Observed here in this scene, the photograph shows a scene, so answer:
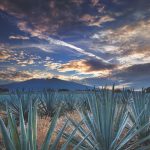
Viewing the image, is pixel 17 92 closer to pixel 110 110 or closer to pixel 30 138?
pixel 110 110

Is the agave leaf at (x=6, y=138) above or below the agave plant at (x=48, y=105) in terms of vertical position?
below

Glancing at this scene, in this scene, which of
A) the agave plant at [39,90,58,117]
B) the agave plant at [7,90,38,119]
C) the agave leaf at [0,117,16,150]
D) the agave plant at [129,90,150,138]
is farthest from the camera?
the agave plant at [39,90,58,117]

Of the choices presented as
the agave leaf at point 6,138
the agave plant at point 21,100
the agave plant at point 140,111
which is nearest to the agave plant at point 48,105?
the agave plant at point 21,100

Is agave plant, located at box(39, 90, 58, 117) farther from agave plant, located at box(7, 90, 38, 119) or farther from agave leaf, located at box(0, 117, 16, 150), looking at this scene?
agave leaf, located at box(0, 117, 16, 150)

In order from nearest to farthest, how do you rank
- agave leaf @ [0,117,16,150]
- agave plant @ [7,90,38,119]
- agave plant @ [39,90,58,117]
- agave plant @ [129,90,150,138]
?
1. agave leaf @ [0,117,16,150]
2. agave plant @ [129,90,150,138]
3. agave plant @ [7,90,38,119]
4. agave plant @ [39,90,58,117]

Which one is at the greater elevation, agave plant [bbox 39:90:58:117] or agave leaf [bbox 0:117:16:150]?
agave plant [bbox 39:90:58:117]

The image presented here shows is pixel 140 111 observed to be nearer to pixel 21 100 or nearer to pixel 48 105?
pixel 21 100

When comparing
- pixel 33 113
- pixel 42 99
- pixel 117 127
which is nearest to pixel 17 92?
pixel 42 99

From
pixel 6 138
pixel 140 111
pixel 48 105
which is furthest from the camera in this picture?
pixel 48 105

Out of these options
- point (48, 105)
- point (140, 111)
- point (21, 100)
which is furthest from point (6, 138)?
point (48, 105)

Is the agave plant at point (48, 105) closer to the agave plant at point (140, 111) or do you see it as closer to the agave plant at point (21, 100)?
the agave plant at point (21, 100)

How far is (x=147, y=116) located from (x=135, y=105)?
308 mm

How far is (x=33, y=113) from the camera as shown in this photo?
284cm

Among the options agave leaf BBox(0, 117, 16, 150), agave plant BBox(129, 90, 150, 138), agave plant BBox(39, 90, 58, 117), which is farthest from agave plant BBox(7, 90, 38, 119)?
agave leaf BBox(0, 117, 16, 150)
